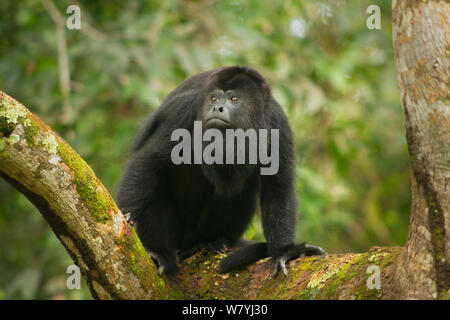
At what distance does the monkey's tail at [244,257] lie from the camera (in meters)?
3.30

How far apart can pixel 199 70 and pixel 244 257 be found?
332 centimetres

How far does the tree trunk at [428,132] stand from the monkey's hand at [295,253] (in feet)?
2.92

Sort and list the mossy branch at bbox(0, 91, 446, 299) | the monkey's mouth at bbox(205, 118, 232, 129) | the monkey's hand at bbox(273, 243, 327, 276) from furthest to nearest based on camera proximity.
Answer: the monkey's mouth at bbox(205, 118, 232, 129), the monkey's hand at bbox(273, 243, 327, 276), the mossy branch at bbox(0, 91, 446, 299)

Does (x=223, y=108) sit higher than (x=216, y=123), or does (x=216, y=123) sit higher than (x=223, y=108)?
(x=223, y=108)

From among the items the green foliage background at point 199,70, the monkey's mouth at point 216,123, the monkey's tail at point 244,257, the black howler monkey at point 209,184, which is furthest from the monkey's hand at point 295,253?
the green foliage background at point 199,70

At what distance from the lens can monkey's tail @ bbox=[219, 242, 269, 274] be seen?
3.30 metres

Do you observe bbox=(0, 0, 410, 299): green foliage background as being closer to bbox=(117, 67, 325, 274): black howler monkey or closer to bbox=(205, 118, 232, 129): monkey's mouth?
bbox=(117, 67, 325, 274): black howler monkey

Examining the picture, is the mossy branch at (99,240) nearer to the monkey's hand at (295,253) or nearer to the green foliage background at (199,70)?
the monkey's hand at (295,253)

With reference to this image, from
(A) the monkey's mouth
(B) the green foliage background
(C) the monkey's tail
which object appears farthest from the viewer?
(B) the green foliage background

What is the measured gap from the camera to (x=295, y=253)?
3.28 m

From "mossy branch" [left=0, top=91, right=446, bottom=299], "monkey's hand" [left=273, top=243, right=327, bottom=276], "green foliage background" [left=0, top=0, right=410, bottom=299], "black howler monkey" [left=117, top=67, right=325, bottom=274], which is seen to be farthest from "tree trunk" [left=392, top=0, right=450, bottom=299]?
"green foliage background" [left=0, top=0, right=410, bottom=299]

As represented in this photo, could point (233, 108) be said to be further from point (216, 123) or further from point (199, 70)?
point (199, 70)

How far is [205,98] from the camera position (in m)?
3.80

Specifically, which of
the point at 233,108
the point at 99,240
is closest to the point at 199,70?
the point at 233,108
